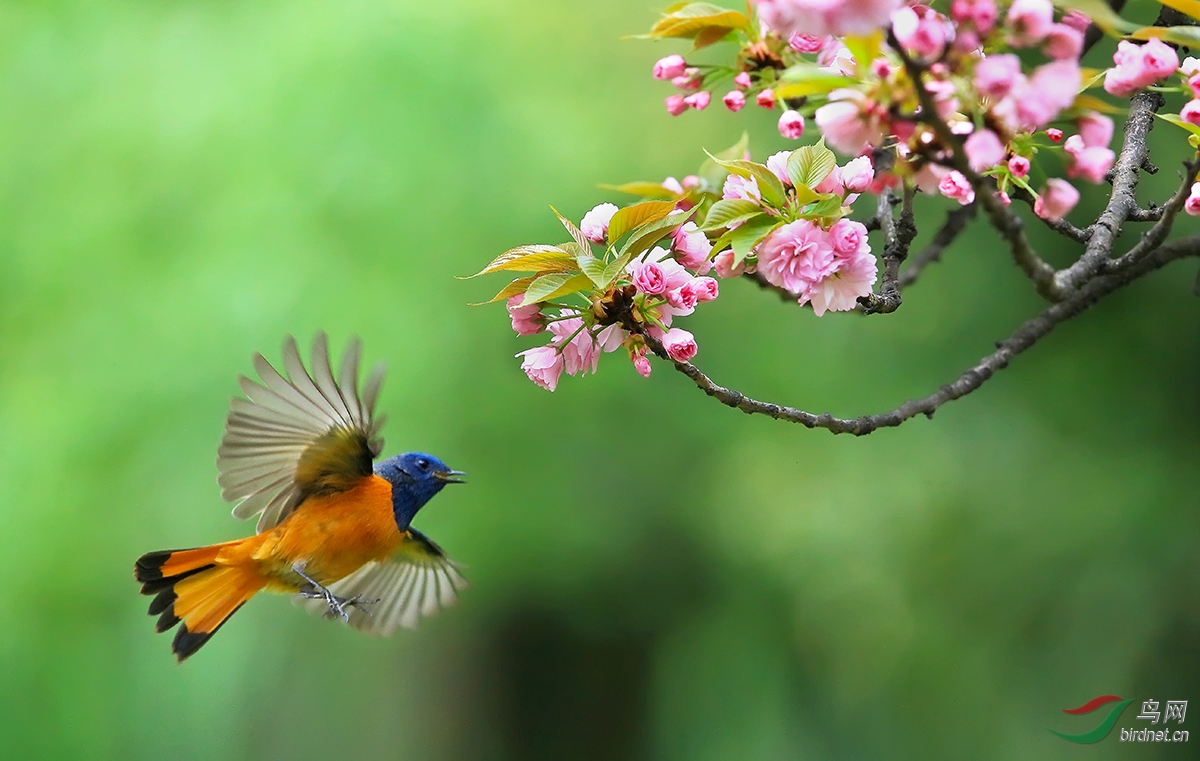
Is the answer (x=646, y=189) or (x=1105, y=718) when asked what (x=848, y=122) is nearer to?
(x=646, y=189)

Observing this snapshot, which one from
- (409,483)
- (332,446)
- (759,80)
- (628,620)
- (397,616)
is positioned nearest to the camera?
(759,80)

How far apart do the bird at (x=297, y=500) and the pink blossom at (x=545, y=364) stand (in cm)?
52

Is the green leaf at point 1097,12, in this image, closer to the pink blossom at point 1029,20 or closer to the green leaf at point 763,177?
the pink blossom at point 1029,20

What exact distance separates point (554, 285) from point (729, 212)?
17 cm

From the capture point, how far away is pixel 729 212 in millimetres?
903

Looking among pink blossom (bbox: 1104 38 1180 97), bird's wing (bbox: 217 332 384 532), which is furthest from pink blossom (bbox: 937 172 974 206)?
bird's wing (bbox: 217 332 384 532)

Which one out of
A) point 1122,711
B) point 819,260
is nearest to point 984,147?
point 819,260

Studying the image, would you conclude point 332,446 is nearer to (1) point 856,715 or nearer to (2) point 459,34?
(2) point 459,34

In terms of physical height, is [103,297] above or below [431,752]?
above

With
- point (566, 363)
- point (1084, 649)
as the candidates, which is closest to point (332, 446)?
point (566, 363)

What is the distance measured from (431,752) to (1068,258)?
7.82ft

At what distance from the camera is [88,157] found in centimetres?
Result: 314

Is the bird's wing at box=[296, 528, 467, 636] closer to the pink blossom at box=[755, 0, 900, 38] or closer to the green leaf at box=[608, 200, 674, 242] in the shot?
the green leaf at box=[608, 200, 674, 242]

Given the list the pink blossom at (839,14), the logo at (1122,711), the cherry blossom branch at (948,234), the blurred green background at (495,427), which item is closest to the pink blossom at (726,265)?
the pink blossom at (839,14)
